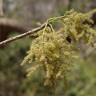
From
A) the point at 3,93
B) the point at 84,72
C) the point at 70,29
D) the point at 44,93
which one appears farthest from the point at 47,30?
the point at 84,72

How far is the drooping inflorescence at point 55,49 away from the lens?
196cm

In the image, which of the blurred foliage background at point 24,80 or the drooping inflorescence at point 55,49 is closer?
the drooping inflorescence at point 55,49

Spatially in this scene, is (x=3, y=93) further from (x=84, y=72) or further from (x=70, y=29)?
(x=70, y=29)

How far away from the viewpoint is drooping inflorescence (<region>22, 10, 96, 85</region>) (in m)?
1.96

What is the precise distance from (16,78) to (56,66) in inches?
163

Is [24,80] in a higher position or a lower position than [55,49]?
higher

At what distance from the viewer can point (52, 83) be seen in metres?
2.07

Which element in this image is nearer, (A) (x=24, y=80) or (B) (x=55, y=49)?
(B) (x=55, y=49)

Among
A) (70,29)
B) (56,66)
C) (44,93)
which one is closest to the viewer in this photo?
(56,66)

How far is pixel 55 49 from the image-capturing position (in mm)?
1997

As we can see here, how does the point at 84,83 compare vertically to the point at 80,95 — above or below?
above

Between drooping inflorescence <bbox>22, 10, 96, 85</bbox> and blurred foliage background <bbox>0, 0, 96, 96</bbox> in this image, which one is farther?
blurred foliage background <bbox>0, 0, 96, 96</bbox>

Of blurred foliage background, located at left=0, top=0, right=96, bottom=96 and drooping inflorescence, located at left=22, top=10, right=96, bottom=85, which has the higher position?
blurred foliage background, located at left=0, top=0, right=96, bottom=96

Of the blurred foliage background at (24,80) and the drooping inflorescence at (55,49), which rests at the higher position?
the blurred foliage background at (24,80)
